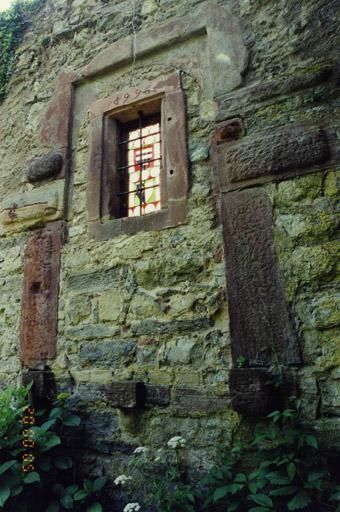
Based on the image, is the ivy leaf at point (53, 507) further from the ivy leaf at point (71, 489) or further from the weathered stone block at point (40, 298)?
the weathered stone block at point (40, 298)

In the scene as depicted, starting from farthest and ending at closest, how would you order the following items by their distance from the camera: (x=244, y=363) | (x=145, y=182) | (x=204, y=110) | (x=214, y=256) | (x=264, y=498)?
(x=145, y=182) → (x=204, y=110) → (x=214, y=256) → (x=244, y=363) → (x=264, y=498)

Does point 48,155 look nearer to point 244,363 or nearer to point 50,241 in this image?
point 50,241

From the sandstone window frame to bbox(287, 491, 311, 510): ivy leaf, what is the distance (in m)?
1.55

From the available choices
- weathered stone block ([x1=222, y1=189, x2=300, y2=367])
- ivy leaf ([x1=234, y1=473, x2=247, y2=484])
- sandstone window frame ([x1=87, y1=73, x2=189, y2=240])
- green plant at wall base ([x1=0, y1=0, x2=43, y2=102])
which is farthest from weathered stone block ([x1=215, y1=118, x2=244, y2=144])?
green plant at wall base ([x1=0, y1=0, x2=43, y2=102])

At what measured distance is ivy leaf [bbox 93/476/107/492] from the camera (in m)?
2.20

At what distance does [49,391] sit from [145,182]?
5.23 feet

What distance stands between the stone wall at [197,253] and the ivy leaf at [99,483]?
3.4 inches

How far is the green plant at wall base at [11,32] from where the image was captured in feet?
12.6

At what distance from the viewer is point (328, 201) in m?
2.03

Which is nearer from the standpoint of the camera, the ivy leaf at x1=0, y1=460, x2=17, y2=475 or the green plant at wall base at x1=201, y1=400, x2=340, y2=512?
the green plant at wall base at x1=201, y1=400, x2=340, y2=512

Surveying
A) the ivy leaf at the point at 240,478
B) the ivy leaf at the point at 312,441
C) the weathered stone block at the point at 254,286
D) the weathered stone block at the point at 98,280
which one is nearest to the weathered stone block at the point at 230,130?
the weathered stone block at the point at 254,286

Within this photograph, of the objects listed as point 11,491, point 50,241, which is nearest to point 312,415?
point 11,491

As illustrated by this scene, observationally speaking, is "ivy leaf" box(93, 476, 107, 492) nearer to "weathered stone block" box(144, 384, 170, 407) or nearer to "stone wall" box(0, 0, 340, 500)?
"stone wall" box(0, 0, 340, 500)

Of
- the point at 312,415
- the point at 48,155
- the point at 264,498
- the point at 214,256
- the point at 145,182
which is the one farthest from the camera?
the point at 48,155
